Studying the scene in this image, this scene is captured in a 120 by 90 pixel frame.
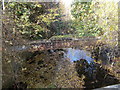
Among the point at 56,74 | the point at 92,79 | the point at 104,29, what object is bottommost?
the point at 92,79

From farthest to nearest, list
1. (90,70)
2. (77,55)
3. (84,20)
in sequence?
(84,20)
(77,55)
(90,70)

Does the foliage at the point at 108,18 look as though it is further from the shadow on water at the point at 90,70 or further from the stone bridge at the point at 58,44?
the shadow on water at the point at 90,70

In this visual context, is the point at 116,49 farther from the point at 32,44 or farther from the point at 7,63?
the point at 7,63

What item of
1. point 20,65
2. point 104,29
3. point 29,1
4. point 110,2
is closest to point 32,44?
point 20,65

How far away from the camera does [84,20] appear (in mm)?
4055

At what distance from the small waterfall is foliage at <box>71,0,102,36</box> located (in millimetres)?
634

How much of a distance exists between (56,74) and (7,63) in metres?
1.33

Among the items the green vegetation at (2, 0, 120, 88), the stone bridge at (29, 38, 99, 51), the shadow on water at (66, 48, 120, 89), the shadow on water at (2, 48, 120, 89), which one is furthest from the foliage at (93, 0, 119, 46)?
the shadow on water at (2, 48, 120, 89)

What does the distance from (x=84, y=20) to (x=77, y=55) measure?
4.17 feet

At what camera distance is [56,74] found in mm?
3160

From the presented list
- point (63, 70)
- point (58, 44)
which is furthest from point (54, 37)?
point (63, 70)

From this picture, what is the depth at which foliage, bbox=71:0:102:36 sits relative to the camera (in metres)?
3.91

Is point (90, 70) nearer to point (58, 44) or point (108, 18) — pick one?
point (58, 44)

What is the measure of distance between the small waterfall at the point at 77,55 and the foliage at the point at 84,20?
2.08 feet
